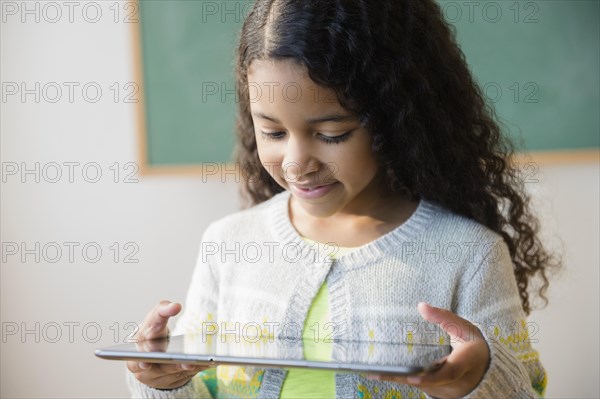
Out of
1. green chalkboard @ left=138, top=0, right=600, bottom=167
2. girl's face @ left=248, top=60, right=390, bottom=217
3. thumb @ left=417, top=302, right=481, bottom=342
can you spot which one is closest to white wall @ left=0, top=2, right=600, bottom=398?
green chalkboard @ left=138, top=0, right=600, bottom=167

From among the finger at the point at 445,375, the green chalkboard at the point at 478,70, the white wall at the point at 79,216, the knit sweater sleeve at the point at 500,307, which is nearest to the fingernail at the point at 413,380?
the finger at the point at 445,375

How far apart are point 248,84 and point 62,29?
586 millimetres

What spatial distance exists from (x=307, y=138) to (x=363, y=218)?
6.1 inches

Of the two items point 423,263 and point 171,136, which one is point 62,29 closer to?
point 171,136

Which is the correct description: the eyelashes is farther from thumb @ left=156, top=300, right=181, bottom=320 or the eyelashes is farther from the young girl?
thumb @ left=156, top=300, right=181, bottom=320

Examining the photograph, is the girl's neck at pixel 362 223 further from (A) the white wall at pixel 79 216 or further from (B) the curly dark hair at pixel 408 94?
(A) the white wall at pixel 79 216

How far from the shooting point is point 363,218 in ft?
2.91

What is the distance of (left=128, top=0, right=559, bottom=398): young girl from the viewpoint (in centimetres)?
77

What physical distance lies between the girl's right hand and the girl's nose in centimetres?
16

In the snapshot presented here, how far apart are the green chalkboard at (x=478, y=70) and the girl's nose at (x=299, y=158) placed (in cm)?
32

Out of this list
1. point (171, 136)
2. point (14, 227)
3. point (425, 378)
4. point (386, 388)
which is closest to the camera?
point (425, 378)

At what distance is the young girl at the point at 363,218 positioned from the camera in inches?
30.1

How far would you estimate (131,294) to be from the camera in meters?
1.31

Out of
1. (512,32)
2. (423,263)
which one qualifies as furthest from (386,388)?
(512,32)
